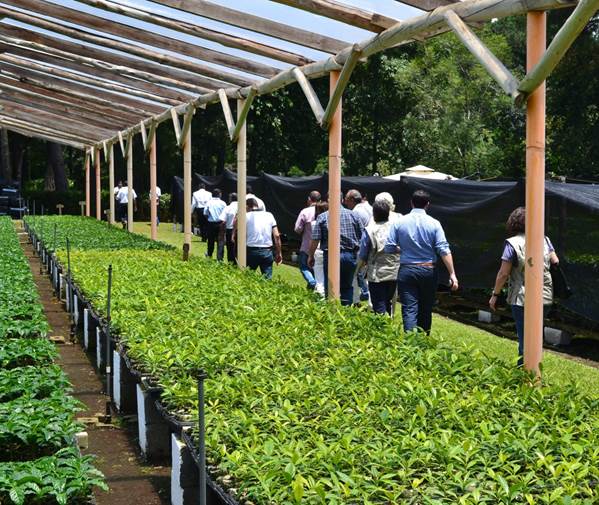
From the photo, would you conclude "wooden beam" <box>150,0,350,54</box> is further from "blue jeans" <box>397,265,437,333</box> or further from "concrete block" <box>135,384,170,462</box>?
"concrete block" <box>135,384,170,462</box>

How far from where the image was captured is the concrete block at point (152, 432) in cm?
672

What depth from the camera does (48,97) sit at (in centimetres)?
2122

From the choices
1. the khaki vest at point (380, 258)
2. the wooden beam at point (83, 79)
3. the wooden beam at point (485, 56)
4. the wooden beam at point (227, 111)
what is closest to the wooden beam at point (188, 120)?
the wooden beam at point (83, 79)

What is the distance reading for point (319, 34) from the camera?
32.3 feet

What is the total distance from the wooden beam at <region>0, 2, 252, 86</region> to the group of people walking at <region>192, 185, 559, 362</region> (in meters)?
2.40

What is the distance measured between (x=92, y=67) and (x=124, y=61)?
0.89 m

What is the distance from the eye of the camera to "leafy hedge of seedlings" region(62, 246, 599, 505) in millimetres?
3928

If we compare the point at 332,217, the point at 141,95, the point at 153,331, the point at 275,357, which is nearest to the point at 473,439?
the point at 275,357

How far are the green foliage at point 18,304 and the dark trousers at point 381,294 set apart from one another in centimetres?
362

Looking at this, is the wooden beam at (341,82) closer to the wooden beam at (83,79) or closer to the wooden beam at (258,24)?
the wooden beam at (258,24)

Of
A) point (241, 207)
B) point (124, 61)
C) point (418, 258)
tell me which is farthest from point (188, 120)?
point (418, 258)

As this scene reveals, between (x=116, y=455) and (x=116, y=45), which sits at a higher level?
(x=116, y=45)

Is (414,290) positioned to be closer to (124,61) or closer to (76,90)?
(124,61)

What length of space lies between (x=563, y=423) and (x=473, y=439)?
0.59 metres
